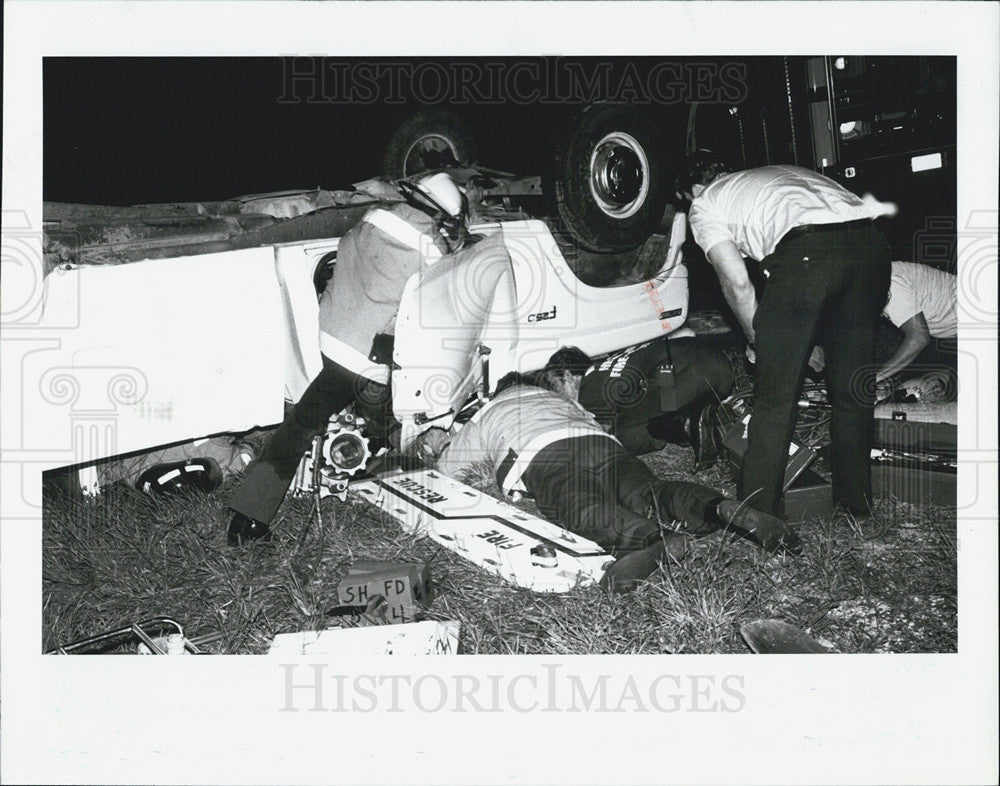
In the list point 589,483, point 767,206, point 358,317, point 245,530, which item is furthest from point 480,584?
point 767,206

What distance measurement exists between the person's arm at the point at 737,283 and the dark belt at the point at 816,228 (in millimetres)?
158

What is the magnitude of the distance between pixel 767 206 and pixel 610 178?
0.47m

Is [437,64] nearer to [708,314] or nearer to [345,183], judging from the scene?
[345,183]

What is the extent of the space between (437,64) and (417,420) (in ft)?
3.32

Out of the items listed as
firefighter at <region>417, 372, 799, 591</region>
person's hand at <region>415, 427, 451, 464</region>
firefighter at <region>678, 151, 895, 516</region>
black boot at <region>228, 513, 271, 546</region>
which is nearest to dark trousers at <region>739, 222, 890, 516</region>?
firefighter at <region>678, 151, 895, 516</region>

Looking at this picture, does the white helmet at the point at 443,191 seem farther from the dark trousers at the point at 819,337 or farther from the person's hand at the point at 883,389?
the person's hand at the point at 883,389

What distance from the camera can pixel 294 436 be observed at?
2617mm

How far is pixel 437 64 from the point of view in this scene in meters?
2.45

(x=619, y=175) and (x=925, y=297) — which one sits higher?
(x=619, y=175)

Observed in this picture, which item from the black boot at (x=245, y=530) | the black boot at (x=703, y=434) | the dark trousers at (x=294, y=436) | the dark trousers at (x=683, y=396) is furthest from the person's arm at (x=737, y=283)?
the black boot at (x=245, y=530)

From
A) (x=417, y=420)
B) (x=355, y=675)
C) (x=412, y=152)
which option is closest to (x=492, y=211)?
(x=412, y=152)

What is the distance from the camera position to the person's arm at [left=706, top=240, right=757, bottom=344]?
2.65 meters

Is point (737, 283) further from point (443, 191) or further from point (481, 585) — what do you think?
point (481, 585)

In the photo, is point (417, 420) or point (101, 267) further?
point (417, 420)
